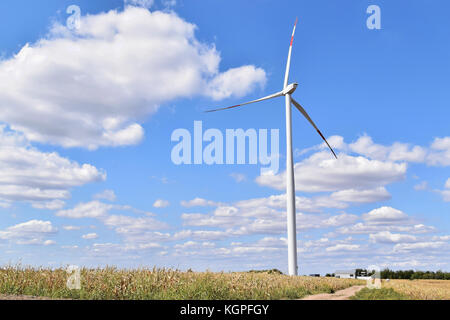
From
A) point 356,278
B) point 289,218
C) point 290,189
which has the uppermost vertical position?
point 290,189

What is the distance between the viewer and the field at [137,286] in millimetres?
22031

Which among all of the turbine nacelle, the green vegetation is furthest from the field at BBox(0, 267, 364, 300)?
the turbine nacelle

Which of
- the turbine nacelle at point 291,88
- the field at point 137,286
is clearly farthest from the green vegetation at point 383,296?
the turbine nacelle at point 291,88

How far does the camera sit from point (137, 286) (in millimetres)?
22453

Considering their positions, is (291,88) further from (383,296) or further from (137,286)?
(137,286)

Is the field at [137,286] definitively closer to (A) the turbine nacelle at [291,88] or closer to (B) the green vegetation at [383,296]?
(B) the green vegetation at [383,296]

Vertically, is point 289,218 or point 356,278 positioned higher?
point 289,218
